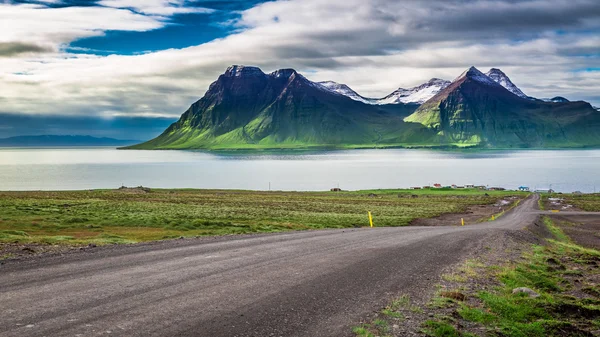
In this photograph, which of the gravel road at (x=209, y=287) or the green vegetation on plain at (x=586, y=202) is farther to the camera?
the green vegetation on plain at (x=586, y=202)

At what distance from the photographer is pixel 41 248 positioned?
19.3 meters

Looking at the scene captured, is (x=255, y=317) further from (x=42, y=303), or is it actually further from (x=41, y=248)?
(x=41, y=248)

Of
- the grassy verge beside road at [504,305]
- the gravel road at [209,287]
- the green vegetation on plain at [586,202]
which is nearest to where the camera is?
the gravel road at [209,287]

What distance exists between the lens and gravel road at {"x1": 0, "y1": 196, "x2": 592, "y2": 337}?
10.0m

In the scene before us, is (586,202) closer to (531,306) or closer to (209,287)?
(531,306)

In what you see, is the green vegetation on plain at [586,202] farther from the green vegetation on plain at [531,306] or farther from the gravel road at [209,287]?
the gravel road at [209,287]

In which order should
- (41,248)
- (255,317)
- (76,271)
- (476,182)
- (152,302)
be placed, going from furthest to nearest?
(476,182)
(41,248)
(76,271)
(152,302)
(255,317)

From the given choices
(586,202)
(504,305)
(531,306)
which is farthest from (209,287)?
(586,202)

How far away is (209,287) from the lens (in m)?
13.2

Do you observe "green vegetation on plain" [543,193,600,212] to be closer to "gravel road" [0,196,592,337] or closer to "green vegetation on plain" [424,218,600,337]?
"green vegetation on plain" [424,218,600,337]

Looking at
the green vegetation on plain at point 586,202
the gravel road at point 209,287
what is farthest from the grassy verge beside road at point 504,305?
the green vegetation on plain at point 586,202

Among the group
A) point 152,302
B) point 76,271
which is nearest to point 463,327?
point 152,302

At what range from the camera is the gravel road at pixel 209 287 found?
32.8 feet

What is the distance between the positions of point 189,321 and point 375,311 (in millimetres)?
4342
